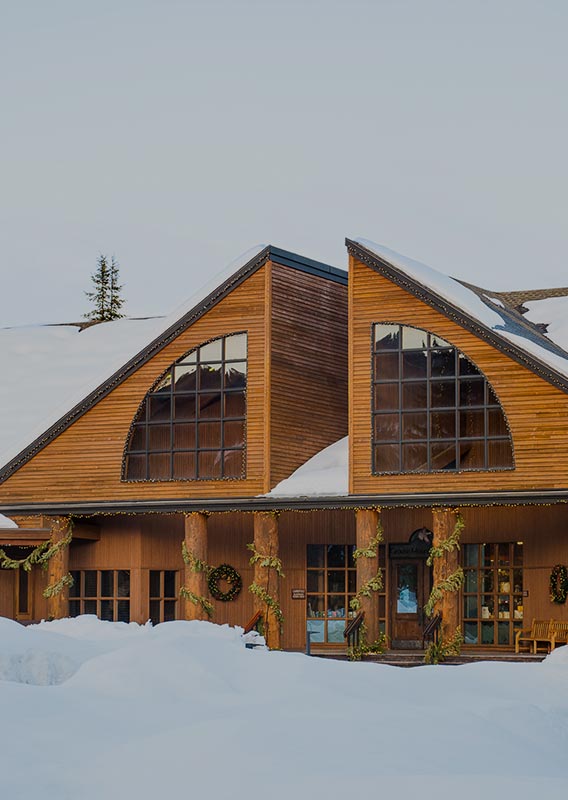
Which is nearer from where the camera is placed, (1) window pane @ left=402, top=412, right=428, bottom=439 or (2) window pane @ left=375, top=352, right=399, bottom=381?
(1) window pane @ left=402, top=412, right=428, bottom=439

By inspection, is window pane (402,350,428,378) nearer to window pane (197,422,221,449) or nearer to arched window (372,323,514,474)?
arched window (372,323,514,474)

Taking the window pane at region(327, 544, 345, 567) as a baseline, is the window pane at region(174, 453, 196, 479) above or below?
above

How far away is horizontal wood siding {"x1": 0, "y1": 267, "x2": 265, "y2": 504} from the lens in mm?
28219

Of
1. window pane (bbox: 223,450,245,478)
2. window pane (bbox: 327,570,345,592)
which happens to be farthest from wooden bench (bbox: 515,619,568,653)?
window pane (bbox: 223,450,245,478)

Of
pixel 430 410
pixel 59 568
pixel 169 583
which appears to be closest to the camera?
pixel 430 410

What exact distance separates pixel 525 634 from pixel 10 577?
11.4 metres

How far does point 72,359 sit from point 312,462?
38.1ft

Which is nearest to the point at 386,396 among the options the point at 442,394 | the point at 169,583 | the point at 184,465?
the point at 442,394

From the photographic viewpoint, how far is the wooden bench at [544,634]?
89.0ft

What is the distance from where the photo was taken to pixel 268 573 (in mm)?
28047

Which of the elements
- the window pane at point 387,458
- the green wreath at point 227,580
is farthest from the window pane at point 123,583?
the window pane at point 387,458

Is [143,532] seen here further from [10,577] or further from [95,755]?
[95,755]

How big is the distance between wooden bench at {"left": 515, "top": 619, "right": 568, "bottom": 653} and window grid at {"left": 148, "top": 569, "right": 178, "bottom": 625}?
7.48 m

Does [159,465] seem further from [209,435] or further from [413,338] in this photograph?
[413,338]
